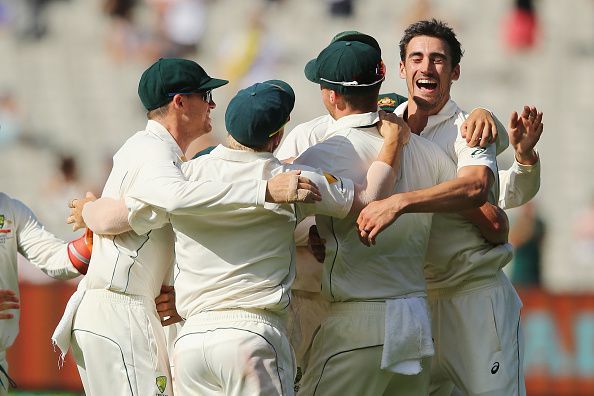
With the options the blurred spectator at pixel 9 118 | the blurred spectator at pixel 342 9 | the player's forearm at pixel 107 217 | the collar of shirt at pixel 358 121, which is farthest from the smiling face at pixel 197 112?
the blurred spectator at pixel 9 118

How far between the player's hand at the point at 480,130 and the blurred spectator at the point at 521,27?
9031mm

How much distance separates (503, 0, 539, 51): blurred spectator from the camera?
1501 cm

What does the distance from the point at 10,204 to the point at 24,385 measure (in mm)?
4263

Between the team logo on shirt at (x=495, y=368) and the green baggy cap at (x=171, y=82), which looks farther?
the team logo on shirt at (x=495, y=368)

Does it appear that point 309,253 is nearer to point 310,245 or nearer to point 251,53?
point 310,245

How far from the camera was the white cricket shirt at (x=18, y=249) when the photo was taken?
275 inches

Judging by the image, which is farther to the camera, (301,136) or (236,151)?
(301,136)

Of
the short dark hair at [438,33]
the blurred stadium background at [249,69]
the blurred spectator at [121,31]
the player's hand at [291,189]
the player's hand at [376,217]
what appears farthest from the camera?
the blurred spectator at [121,31]

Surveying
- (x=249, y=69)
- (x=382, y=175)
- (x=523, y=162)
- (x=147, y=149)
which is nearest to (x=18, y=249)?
(x=147, y=149)

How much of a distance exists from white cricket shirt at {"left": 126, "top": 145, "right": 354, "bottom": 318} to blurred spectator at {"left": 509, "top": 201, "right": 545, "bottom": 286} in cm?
751

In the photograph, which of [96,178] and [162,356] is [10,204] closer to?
[162,356]

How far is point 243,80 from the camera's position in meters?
14.9

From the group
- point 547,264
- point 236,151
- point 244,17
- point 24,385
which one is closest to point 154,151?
point 236,151

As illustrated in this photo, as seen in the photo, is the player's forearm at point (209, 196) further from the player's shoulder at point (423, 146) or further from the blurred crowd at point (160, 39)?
the blurred crowd at point (160, 39)
